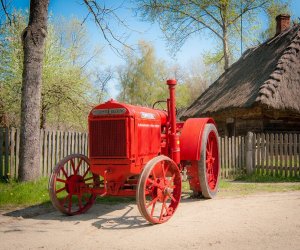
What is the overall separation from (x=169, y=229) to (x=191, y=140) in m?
2.28

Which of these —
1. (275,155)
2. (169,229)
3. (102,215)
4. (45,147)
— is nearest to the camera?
(169,229)

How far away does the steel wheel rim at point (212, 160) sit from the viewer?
7.62 m

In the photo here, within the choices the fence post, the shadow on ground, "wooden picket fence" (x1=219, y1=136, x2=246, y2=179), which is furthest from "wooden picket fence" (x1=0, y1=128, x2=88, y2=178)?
the fence post

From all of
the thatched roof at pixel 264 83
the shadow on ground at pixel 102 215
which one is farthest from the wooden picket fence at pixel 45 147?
the thatched roof at pixel 264 83

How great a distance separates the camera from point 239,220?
5273 mm

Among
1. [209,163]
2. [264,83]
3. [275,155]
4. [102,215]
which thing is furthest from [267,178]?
[102,215]

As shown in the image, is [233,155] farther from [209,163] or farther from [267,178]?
[209,163]

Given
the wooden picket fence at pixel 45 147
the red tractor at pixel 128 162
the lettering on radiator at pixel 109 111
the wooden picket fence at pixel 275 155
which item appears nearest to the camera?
the red tractor at pixel 128 162

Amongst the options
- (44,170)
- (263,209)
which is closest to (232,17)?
(44,170)

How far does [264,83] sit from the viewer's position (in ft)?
44.9

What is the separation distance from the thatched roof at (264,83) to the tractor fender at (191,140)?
653 centimetres

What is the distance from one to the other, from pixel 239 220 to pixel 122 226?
1.68 m

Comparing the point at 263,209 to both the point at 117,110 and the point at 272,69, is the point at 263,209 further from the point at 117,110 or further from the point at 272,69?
the point at 272,69

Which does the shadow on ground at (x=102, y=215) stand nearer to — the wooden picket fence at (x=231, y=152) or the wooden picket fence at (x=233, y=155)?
the wooden picket fence at (x=231, y=152)
